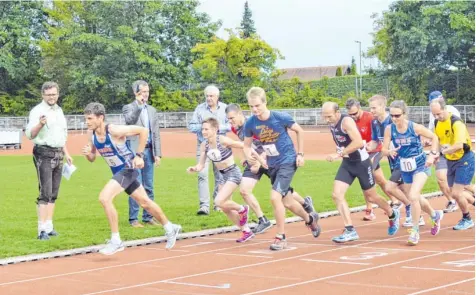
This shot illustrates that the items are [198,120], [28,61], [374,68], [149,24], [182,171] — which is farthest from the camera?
[28,61]

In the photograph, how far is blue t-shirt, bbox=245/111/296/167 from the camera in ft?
34.9

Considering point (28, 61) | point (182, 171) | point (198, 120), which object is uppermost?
point (28, 61)

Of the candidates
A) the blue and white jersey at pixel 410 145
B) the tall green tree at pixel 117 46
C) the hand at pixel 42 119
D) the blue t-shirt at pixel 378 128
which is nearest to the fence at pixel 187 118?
the tall green tree at pixel 117 46

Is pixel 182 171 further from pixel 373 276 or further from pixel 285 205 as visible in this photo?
pixel 373 276

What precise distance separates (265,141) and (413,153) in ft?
6.15

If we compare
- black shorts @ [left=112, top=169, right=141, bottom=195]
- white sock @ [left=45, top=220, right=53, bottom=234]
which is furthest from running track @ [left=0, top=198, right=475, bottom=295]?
Result: white sock @ [left=45, top=220, right=53, bottom=234]

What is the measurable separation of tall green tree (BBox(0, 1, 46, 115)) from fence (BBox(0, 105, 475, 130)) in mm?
5616

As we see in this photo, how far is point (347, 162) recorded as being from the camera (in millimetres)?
11234

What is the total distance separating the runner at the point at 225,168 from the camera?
11430mm

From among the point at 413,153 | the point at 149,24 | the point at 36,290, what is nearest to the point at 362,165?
the point at 413,153

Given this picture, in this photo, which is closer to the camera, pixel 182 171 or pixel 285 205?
pixel 285 205

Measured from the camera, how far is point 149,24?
223 feet

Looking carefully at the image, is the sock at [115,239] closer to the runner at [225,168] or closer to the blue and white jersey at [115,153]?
the blue and white jersey at [115,153]

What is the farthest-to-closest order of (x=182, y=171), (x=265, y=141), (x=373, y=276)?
(x=182, y=171) → (x=265, y=141) → (x=373, y=276)
